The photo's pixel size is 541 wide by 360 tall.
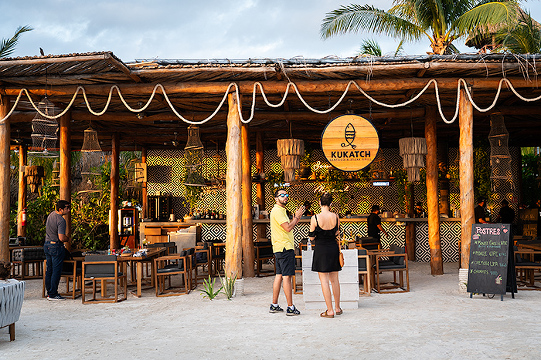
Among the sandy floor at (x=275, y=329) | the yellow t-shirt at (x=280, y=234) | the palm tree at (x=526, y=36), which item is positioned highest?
A: the palm tree at (x=526, y=36)

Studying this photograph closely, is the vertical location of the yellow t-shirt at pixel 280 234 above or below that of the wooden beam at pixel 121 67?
below

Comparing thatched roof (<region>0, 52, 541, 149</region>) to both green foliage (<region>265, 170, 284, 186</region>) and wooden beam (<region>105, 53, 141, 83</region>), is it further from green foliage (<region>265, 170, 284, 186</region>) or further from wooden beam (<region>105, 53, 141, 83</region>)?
green foliage (<region>265, 170, 284, 186</region>)

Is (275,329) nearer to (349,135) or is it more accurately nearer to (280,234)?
(280,234)

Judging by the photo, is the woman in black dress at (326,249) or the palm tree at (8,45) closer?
the woman in black dress at (326,249)

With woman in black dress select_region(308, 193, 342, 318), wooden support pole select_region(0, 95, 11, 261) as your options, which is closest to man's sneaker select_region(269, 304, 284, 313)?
woman in black dress select_region(308, 193, 342, 318)

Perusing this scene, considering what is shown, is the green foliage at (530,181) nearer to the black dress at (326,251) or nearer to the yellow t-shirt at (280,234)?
the black dress at (326,251)

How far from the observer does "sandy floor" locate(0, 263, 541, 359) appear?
15.2 ft

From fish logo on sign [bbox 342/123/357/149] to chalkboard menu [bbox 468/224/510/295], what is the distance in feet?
7.49

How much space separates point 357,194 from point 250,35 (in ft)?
55.6

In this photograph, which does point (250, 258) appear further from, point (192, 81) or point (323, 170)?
point (323, 170)

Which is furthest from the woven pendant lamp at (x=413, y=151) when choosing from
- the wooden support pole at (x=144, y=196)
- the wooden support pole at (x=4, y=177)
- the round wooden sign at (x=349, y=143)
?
the wooden support pole at (x=144, y=196)

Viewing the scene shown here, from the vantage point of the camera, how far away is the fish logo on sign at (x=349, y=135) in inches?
307

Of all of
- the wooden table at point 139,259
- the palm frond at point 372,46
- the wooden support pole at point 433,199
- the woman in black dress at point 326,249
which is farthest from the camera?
the palm frond at point 372,46

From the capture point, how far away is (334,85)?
862cm
